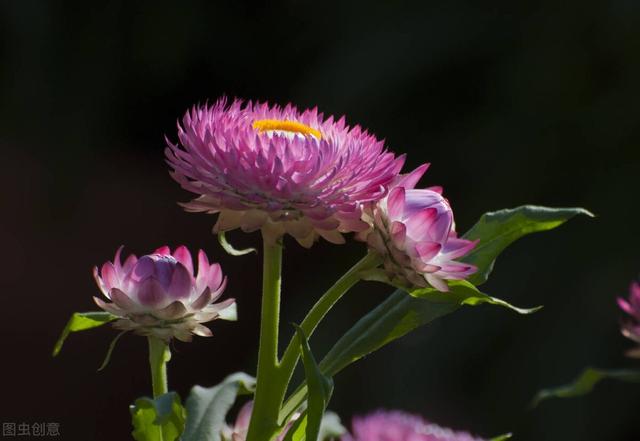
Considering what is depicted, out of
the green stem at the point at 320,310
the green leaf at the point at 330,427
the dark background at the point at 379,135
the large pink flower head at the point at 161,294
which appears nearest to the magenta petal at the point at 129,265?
the large pink flower head at the point at 161,294

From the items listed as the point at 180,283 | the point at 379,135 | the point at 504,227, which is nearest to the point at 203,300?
the point at 180,283

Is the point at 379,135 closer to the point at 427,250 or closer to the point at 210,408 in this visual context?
the point at 210,408

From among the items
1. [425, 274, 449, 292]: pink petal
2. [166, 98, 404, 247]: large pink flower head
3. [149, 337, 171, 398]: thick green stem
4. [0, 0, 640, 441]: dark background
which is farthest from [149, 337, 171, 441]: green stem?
[0, 0, 640, 441]: dark background

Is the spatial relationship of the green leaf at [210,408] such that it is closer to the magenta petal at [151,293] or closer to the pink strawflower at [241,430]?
the pink strawflower at [241,430]

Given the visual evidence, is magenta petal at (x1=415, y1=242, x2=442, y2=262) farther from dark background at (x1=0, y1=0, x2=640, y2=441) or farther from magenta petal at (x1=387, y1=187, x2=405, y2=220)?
dark background at (x1=0, y1=0, x2=640, y2=441)

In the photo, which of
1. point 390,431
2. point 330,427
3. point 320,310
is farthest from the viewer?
point 330,427

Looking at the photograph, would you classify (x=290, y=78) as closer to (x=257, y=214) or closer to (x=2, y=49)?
(x=2, y=49)

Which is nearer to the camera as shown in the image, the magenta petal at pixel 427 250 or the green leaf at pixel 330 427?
the magenta petal at pixel 427 250
